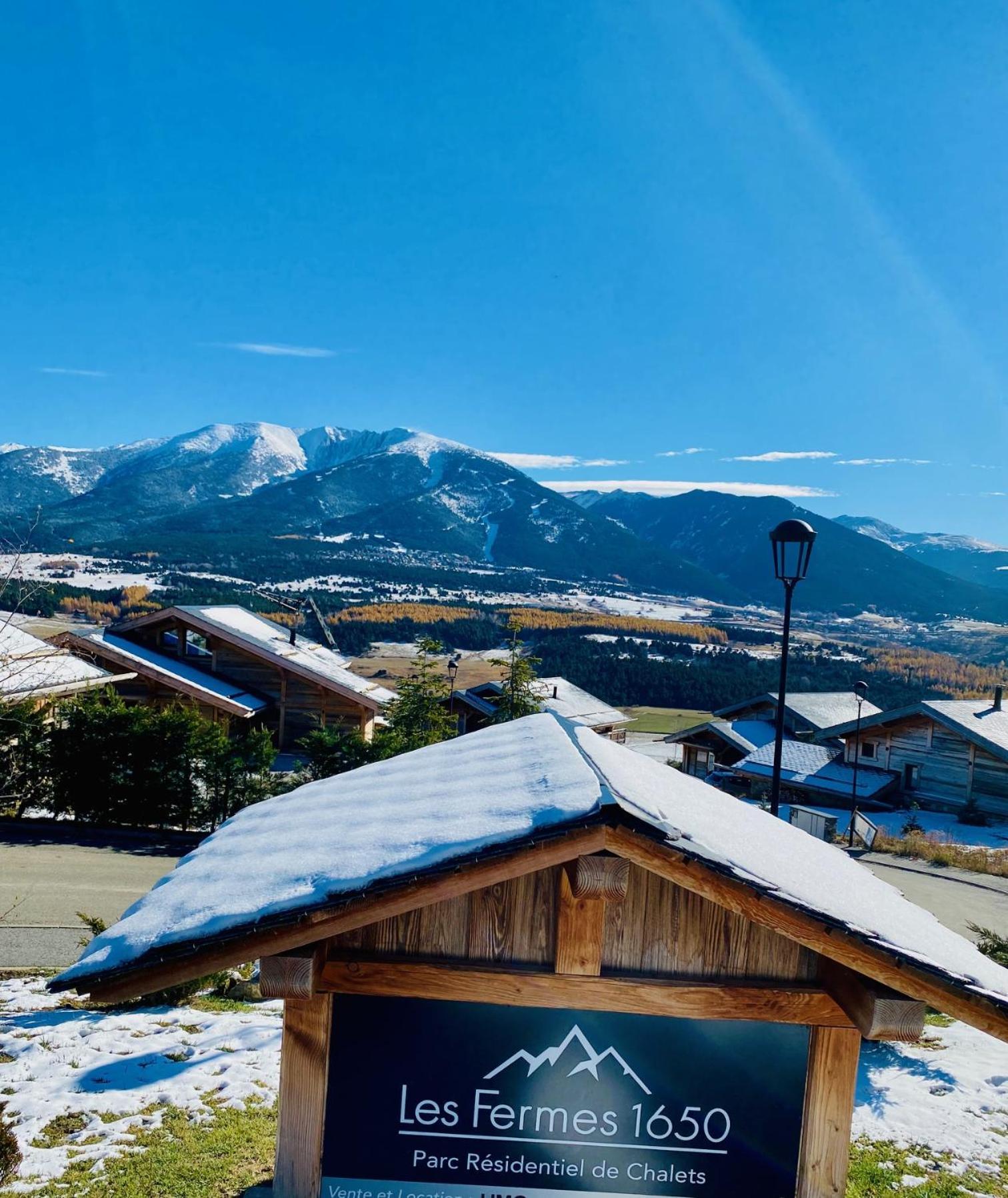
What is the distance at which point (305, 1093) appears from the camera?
382 centimetres

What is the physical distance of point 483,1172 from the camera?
3.79 m

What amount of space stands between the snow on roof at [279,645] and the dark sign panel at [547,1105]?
22240 millimetres

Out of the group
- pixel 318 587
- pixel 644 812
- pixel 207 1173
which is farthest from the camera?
pixel 318 587

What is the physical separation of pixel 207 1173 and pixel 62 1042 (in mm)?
3237

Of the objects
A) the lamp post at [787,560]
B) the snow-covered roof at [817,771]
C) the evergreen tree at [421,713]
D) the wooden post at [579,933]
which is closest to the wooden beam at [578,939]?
the wooden post at [579,933]

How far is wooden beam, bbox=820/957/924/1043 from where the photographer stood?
353 cm

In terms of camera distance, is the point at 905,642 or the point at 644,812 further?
the point at 905,642

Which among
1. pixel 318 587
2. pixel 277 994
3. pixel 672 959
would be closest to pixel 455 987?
pixel 277 994

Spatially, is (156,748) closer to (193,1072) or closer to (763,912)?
(193,1072)

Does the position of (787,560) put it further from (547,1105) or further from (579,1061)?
(547,1105)

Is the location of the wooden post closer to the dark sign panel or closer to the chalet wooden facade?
the dark sign panel

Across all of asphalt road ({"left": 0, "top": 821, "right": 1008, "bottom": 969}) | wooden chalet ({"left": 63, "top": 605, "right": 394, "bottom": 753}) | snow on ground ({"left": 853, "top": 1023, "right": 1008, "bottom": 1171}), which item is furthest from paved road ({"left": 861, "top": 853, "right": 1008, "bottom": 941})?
wooden chalet ({"left": 63, "top": 605, "right": 394, "bottom": 753})

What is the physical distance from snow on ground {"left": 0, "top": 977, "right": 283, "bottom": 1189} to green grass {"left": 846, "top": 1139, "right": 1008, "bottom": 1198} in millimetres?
4733

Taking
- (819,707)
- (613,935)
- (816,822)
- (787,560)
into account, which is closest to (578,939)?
(613,935)
